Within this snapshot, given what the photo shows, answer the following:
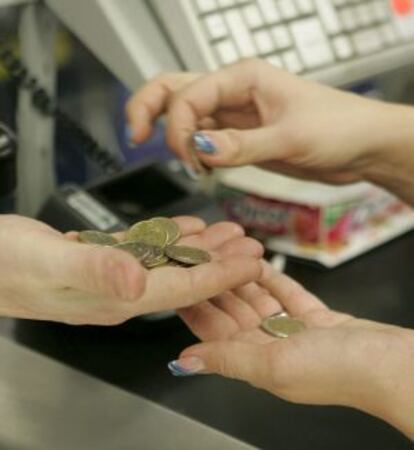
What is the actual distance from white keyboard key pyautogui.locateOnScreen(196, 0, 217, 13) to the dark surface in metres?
0.26

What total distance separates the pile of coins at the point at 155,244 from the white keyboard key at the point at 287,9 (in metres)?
0.30

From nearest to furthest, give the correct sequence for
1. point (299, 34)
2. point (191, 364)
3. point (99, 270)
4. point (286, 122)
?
point (99, 270) < point (191, 364) < point (286, 122) < point (299, 34)

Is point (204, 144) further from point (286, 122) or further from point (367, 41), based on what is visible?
point (367, 41)

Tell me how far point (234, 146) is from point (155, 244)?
0.14 meters

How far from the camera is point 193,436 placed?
0.63m

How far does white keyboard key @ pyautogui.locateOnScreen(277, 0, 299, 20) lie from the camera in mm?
907

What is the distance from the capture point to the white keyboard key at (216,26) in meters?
0.85

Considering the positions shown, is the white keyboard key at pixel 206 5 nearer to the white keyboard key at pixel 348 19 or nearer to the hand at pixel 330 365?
the white keyboard key at pixel 348 19

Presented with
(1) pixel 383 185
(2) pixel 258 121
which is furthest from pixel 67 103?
(1) pixel 383 185

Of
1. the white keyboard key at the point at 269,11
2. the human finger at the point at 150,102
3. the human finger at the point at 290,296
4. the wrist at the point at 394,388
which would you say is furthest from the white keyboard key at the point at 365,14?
the wrist at the point at 394,388

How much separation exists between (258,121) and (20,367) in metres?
0.33

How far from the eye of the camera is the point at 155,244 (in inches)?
25.6

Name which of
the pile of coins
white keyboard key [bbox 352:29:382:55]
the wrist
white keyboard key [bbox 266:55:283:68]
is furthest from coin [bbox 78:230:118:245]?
white keyboard key [bbox 352:29:382:55]

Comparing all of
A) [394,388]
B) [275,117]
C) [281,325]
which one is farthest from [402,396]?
[275,117]
